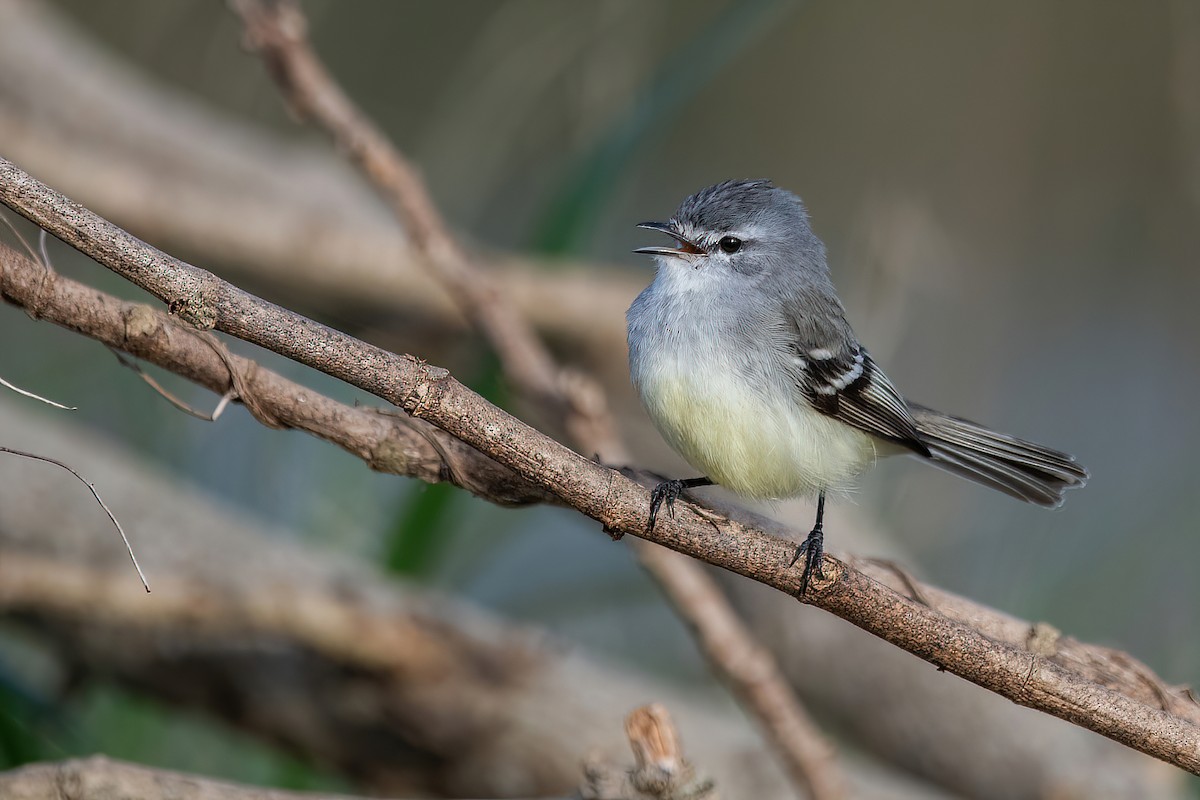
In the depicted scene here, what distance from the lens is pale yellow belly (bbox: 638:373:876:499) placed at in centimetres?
235

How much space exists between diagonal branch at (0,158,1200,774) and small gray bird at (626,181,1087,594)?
0.40 meters

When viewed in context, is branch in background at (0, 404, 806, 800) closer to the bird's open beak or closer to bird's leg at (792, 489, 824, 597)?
the bird's open beak

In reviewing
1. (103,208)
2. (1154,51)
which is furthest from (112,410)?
(1154,51)

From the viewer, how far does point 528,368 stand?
3270mm

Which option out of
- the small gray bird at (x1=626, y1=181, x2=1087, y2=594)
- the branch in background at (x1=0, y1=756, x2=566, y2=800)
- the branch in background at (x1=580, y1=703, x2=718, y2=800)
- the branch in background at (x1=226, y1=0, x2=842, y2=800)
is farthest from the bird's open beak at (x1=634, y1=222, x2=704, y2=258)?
the branch in background at (x1=0, y1=756, x2=566, y2=800)

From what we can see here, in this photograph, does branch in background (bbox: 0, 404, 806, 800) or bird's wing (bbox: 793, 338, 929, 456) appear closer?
bird's wing (bbox: 793, 338, 929, 456)

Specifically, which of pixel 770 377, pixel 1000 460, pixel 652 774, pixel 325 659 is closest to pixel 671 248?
pixel 770 377

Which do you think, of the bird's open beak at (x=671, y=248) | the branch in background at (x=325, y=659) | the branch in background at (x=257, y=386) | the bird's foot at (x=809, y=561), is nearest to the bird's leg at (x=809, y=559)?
the bird's foot at (x=809, y=561)

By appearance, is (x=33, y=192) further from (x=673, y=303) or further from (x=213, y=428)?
(x=213, y=428)

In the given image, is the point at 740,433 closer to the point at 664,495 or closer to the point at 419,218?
the point at 664,495

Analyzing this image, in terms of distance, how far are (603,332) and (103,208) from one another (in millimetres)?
2173

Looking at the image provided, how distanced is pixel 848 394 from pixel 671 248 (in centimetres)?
59

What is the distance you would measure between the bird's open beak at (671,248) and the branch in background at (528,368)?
0.39 m

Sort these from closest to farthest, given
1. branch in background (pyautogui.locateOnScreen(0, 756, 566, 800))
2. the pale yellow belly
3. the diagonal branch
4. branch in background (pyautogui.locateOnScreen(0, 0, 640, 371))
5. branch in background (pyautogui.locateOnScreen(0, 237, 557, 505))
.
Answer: the diagonal branch → branch in background (pyautogui.locateOnScreen(0, 237, 557, 505)) → branch in background (pyautogui.locateOnScreen(0, 756, 566, 800)) → the pale yellow belly → branch in background (pyautogui.locateOnScreen(0, 0, 640, 371))
